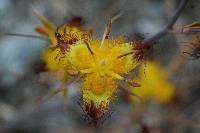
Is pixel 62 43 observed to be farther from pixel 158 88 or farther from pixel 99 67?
pixel 158 88

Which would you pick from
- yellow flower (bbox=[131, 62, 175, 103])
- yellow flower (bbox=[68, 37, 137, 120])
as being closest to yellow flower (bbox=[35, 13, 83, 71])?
yellow flower (bbox=[68, 37, 137, 120])

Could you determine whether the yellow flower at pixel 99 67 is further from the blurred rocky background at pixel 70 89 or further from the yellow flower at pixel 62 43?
the blurred rocky background at pixel 70 89

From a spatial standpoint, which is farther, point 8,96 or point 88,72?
point 8,96

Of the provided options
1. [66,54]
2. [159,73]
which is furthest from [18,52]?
[66,54]

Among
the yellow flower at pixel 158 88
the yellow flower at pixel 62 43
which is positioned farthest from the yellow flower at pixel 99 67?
the yellow flower at pixel 158 88

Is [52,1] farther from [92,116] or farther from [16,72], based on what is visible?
[92,116]
